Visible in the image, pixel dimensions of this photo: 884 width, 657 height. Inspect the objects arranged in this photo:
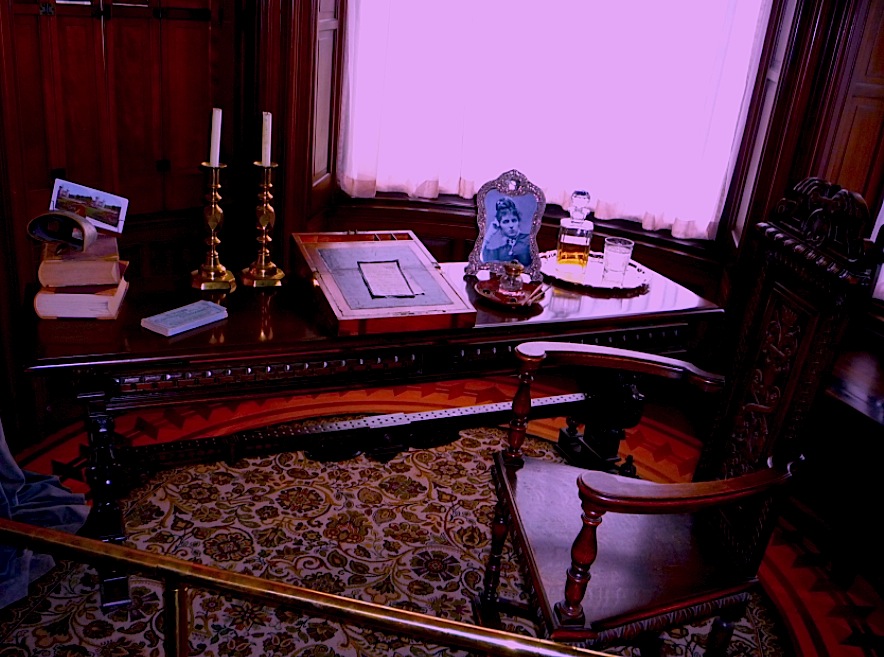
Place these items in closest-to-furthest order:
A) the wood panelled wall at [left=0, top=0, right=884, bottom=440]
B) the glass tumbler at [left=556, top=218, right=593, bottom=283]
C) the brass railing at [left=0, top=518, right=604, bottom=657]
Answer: the brass railing at [left=0, top=518, right=604, bottom=657], the glass tumbler at [left=556, top=218, right=593, bottom=283], the wood panelled wall at [left=0, top=0, right=884, bottom=440]

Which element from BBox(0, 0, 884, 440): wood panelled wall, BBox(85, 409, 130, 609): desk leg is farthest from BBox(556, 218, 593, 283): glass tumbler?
BBox(85, 409, 130, 609): desk leg

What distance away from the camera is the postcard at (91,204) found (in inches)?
83.4

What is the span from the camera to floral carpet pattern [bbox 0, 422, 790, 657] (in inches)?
83.7

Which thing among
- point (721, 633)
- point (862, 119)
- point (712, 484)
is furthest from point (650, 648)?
point (862, 119)

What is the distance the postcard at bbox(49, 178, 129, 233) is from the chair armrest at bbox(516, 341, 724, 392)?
113cm

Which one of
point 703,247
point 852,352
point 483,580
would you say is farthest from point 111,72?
point 852,352

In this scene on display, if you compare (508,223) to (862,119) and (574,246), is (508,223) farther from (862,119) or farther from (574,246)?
(862,119)

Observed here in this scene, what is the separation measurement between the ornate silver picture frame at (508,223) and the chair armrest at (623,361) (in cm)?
42

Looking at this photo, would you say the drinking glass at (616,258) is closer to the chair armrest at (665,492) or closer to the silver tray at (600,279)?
the silver tray at (600,279)

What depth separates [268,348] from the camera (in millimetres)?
1955

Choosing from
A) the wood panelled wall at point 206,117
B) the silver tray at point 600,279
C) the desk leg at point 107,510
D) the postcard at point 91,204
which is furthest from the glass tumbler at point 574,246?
the desk leg at point 107,510

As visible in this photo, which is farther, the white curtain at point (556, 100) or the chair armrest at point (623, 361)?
the white curtain at point (556, 100)

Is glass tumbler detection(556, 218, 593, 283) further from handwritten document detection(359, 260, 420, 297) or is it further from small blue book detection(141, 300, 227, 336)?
small blue book detection(141, 300, 227, 336)

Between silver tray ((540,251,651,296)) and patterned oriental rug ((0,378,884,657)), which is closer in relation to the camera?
patterned oriental rug ((0,378,884,657))
